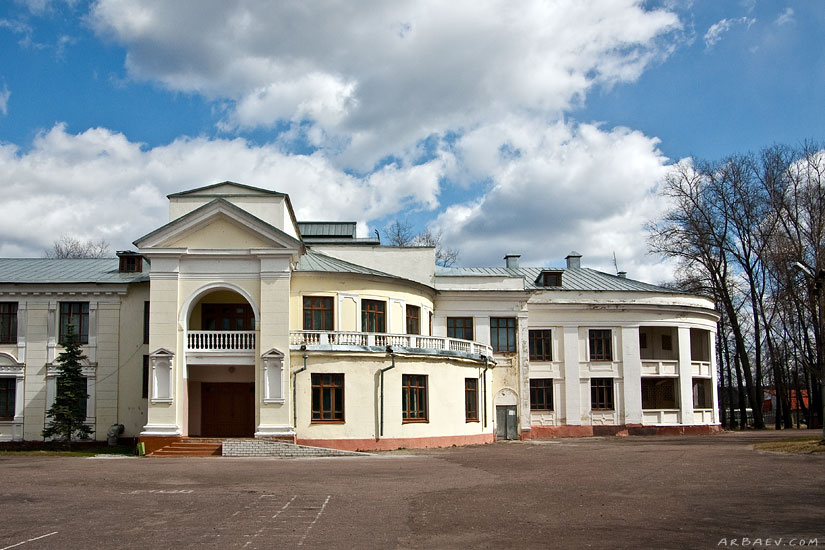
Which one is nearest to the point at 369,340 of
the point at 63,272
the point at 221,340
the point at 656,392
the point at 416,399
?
the point at 416,399

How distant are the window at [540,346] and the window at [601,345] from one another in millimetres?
2218

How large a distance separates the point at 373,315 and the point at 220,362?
22.5 feet

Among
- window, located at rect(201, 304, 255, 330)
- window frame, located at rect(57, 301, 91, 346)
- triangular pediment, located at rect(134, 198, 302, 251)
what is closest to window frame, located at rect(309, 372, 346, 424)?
window, located at rect(201, 304, 255, 330)

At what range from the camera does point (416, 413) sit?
1276 inches

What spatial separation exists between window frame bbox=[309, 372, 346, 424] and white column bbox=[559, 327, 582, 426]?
14848mm

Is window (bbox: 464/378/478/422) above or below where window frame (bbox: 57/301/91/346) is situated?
below

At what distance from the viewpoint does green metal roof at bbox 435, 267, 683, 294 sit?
1668 inches

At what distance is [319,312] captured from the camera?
107 ft

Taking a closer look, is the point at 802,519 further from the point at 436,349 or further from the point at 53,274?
the point at 53,274

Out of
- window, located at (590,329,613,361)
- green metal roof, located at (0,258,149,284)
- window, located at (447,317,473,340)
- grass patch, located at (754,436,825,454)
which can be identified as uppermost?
green metal roof, located at (0,258,149,284)

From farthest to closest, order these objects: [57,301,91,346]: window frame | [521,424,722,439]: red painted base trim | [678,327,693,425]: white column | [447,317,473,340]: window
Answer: [678,327,693,425]: white column
[521,424,722,439]: red painted base trim
[447,317,473,340]: window
[57,301,91,346]: window frame

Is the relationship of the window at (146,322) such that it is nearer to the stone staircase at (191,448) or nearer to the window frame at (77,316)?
the window frame at (77,316)

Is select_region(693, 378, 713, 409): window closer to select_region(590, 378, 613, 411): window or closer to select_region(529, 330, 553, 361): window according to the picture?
select_region(590, 378, 613, 411): window

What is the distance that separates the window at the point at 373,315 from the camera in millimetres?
33469
